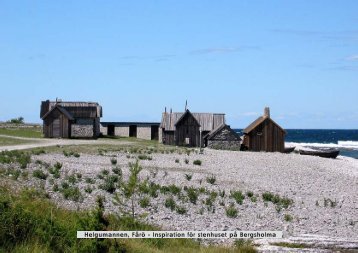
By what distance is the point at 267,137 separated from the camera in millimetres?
61625

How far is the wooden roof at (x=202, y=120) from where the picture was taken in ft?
227

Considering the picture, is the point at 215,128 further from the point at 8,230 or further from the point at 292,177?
the point at 8,230

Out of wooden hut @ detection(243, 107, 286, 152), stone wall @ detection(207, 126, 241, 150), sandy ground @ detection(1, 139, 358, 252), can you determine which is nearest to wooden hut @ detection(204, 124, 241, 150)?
stone wall @ detection(207, 126, 241, 150)

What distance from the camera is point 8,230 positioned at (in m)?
11.5

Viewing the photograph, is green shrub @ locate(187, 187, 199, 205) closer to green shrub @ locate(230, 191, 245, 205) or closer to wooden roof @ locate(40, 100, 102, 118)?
green shrub @ locate(230, 191, 245, 205)

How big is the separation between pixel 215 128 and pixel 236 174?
109 feet

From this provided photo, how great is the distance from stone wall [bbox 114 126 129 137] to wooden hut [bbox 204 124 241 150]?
23.5 meters

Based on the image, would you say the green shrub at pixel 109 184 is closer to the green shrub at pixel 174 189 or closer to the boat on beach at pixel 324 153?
the green shrub at pixel 174 189

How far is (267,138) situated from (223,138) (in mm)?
4921

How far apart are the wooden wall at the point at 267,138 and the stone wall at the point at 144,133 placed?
83.5ft

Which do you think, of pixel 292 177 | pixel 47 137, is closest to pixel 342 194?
pixel 292 177

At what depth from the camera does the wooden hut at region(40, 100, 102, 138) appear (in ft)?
229

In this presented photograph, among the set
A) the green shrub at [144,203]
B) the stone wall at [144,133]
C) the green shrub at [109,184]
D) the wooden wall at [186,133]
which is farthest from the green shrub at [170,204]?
the stone wall at [144,133]

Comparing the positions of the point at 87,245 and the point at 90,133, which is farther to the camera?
the point at 90,133
